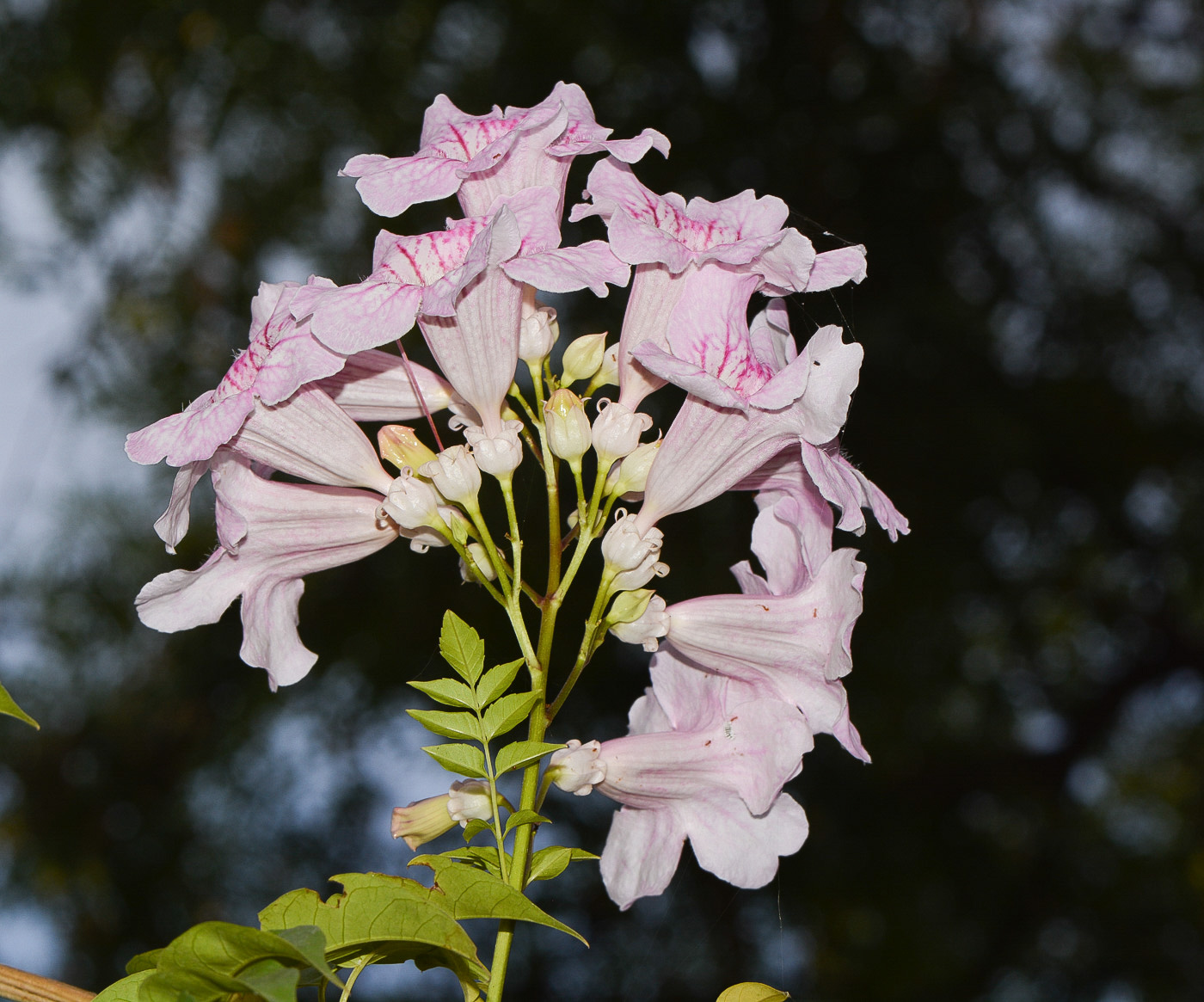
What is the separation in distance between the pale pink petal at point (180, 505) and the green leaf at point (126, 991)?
0.91 feet

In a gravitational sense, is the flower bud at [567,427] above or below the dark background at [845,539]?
above

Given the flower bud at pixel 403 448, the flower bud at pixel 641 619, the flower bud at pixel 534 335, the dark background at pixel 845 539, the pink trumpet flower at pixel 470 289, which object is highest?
the pink trumpet flower at pixel 470 289

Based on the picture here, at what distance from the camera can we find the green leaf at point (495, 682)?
2.21 ft

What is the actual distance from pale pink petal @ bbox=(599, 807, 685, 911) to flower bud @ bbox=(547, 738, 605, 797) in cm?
8

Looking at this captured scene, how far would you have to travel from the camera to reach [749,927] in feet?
10.0

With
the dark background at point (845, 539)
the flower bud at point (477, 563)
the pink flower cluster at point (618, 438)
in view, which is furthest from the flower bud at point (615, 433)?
the dark background at point (845, 539)

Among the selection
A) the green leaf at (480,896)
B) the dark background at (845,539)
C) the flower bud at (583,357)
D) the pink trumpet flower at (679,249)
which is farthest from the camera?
the dark background at (845,539)

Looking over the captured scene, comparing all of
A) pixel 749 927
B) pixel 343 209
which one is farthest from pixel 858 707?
pixel 343 209

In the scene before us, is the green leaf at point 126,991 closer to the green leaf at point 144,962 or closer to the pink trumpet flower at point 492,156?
the green leaf at point 144,962

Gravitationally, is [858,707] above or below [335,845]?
above

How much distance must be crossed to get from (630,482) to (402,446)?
0.55ft

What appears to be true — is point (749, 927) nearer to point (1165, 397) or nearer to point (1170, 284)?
point (1165, 397)

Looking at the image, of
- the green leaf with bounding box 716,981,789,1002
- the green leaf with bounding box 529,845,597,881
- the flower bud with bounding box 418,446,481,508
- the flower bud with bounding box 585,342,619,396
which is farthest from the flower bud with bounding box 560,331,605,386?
the green leaf with bounding box 716,981,789,1002

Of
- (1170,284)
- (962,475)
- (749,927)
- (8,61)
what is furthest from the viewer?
(1170,284)
